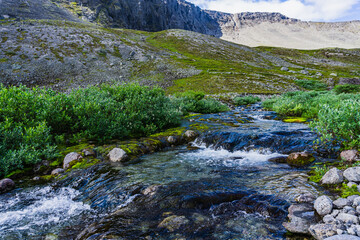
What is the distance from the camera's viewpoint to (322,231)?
377cm

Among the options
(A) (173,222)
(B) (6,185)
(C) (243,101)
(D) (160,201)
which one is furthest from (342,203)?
(C) (243,101)

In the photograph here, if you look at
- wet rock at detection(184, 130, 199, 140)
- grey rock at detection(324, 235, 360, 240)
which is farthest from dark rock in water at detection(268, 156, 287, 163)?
grey rock at detection(324, 235, 360, 240)

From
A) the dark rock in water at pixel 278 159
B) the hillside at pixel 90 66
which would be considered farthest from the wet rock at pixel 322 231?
the hillside at pixel 90 66

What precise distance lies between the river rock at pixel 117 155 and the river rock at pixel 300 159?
7.45m

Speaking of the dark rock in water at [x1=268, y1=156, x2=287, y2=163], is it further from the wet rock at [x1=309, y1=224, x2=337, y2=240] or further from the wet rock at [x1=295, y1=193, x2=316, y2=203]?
the wet rock at [x1=309, y1=224, x2=337, y2=240]

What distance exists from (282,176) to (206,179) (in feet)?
8.86

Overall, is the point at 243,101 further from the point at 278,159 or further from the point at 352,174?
the point at 352,174

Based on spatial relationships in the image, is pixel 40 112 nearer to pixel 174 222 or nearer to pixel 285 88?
pixel 174 222

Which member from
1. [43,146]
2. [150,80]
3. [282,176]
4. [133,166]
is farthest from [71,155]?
[150,80]

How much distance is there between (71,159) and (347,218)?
9486mm

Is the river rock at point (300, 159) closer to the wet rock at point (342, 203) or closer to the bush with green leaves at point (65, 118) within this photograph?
the wet rock at point (342, 203)

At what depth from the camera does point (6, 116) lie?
9086mm

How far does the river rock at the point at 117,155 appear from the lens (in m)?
9.14

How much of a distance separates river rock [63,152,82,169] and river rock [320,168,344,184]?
935 cm
